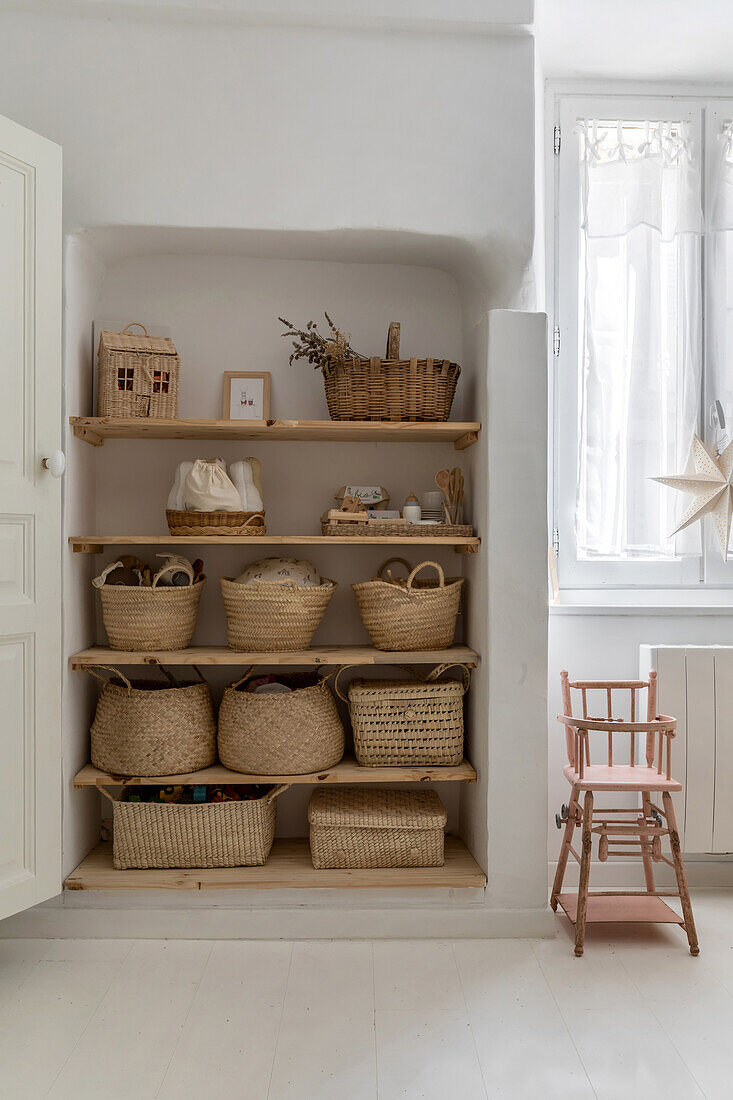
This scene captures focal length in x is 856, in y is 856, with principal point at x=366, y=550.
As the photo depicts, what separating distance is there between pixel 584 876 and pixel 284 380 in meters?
1.83

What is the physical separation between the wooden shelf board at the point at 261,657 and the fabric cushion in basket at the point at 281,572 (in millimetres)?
219

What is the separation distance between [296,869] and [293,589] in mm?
870

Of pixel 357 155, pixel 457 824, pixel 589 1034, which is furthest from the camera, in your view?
pixel 457 824

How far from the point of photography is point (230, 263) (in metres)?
2.89

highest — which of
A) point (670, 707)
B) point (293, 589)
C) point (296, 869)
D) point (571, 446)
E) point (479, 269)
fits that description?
point (479, 269)

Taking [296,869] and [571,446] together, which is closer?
[296,869]

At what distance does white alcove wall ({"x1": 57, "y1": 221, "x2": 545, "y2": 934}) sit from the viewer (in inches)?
107

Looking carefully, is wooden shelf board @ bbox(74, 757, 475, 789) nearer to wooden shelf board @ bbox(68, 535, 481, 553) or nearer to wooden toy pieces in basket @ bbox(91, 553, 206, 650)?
wooden toy pieces in basket @ bbox(91, 553, 206, 650)

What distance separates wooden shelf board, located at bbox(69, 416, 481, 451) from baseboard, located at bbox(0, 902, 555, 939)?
4.70 feet

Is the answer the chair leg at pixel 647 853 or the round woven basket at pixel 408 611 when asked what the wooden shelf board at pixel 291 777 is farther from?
the chair leg at pixel 647 853

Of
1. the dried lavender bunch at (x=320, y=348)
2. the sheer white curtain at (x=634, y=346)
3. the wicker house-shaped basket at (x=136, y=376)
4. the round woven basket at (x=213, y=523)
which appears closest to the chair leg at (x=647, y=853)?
the sheer white curtain at (x=634, y=346)

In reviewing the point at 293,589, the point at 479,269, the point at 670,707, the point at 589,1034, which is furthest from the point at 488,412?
the point at 589,1034

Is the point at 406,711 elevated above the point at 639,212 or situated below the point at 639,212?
below

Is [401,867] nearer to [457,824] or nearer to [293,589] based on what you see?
[457,824]
